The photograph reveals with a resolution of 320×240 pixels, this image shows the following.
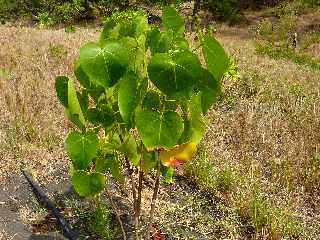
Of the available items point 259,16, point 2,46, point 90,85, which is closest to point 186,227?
point 90,85

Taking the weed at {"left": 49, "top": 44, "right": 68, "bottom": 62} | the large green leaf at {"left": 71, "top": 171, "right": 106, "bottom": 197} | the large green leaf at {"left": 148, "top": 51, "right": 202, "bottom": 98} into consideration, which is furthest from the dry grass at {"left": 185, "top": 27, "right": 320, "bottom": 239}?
the weed at {"left": 49, "top": 44, "right": 68, "bottom": 62}

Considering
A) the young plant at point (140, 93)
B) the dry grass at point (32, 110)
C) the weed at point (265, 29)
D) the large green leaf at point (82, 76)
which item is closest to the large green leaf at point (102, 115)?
the young plant at point (140, 93)

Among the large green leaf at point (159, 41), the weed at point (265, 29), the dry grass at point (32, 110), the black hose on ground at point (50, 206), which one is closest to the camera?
the large green leaf at point (159, 41)

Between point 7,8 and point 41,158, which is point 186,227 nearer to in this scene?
point 41,158

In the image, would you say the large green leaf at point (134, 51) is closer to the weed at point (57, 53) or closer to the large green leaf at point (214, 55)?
the large green leaf at point (214, 55)

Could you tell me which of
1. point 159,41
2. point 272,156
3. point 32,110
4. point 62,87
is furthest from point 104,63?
point 32,110

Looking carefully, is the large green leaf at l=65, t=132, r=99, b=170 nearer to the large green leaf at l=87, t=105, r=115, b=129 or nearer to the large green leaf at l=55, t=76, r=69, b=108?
the large green leaf at l=87, t=105, r=115, b=129

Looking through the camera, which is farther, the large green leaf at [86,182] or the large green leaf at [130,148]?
the large green leaf at [130,148]
